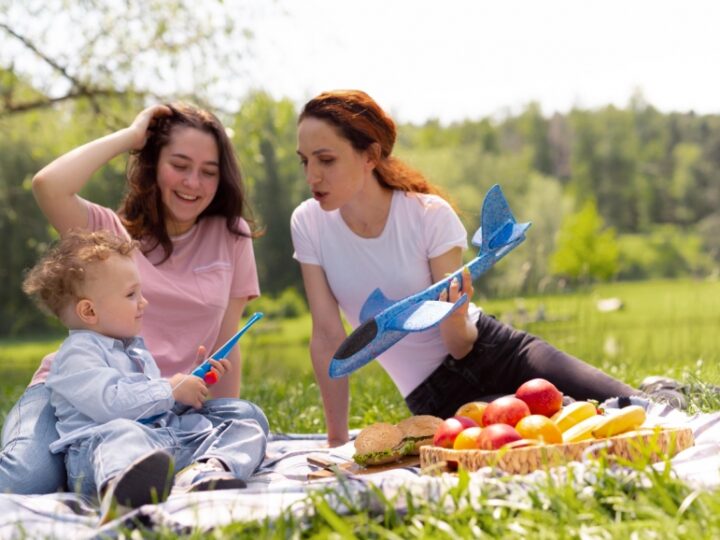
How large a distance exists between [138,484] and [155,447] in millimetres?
438

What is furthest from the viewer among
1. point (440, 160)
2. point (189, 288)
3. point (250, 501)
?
point (440, 160)

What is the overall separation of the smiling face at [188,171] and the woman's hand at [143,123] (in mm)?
111

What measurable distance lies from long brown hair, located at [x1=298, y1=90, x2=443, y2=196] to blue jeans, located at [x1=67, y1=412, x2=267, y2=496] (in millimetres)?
1294

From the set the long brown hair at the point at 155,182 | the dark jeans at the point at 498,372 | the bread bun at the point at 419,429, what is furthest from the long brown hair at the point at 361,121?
the bread bun at the point at 419,429

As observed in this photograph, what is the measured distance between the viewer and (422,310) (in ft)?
9.84

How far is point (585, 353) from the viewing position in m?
6.00

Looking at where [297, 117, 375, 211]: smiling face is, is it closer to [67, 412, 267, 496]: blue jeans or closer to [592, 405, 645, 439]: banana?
[67, 412, 267, 496]: blue jeans

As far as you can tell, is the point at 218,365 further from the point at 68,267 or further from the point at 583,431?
the point at 583,431

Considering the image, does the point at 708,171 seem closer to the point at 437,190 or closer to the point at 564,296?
the point at 564,296

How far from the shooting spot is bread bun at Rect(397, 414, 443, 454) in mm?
3031

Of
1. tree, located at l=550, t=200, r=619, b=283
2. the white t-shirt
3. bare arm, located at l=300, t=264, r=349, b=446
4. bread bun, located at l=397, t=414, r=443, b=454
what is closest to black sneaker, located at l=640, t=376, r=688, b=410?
the white t-shirt

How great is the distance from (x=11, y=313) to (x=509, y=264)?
17.4 m

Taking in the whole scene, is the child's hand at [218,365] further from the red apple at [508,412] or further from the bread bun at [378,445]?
the red apple at [508,412]

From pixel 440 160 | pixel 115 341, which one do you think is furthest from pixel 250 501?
pixel 440 160
